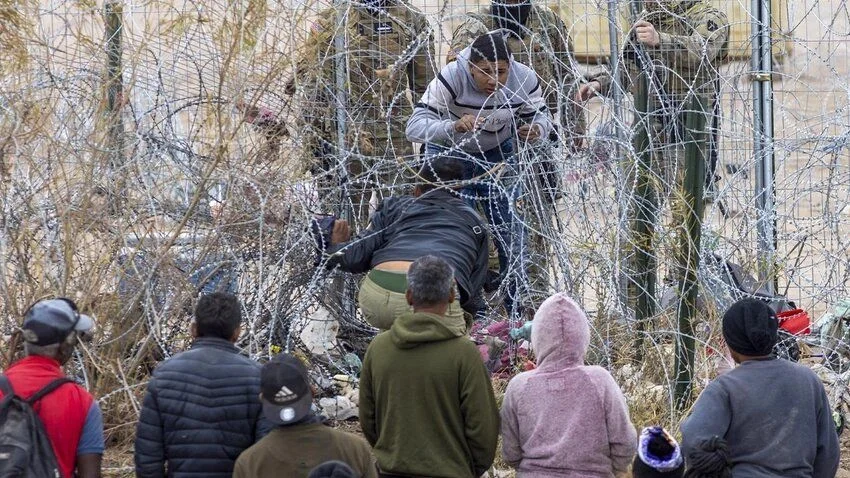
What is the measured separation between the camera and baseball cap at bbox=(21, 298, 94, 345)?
13.8 ft

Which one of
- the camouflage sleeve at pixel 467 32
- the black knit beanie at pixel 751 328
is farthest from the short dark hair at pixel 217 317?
the camouflage sleeve at pixel 467 32

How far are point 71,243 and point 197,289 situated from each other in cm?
62

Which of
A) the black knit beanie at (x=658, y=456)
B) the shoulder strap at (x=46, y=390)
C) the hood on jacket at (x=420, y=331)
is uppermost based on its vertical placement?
the hood on jacket at (x=420, y=331)

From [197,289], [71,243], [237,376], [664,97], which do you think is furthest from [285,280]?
[664,97]

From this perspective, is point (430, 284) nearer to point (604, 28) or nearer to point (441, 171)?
point (441, 171)

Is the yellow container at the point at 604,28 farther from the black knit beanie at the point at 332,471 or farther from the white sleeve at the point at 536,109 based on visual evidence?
the black knit beanie at the point at 332,471

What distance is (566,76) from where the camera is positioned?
6.77 meters

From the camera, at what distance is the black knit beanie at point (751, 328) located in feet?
13.9

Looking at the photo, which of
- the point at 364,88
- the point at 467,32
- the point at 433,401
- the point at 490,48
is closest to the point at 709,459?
the point at 433,401

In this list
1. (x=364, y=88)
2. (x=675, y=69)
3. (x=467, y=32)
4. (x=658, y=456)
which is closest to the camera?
(x=658, y=456)

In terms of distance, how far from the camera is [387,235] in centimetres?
605

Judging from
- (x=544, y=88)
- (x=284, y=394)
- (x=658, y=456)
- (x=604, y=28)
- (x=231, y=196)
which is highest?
(x=604, y=28)

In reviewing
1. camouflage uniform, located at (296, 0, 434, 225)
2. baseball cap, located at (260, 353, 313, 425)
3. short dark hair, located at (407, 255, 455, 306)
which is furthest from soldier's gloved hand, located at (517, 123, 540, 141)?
baseball cap, located at (260, 353, 313, 425)

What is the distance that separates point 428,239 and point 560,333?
1601 mm
